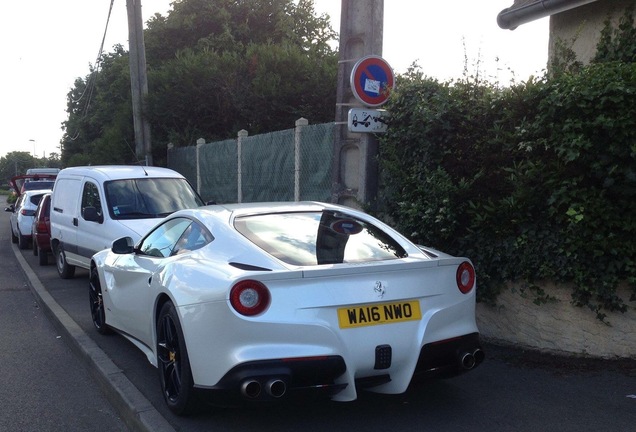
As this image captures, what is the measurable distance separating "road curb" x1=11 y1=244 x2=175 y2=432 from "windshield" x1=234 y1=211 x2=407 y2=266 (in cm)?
136

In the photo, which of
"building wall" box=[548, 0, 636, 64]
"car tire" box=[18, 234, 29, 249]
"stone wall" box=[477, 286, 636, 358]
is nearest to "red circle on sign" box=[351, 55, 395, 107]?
"building wall" box=[548, 0, 636, 64]

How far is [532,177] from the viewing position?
6.08m

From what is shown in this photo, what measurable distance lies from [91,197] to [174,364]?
6.53m

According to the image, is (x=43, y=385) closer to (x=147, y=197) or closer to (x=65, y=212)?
(x=147, y=197)

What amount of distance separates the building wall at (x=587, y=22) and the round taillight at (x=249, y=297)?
6283 mm

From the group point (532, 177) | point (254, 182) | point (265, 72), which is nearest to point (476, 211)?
point (532, 177)

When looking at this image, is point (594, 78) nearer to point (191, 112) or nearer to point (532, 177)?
point (532, 177)

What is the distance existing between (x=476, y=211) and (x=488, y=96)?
114cm

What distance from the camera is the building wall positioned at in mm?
9094

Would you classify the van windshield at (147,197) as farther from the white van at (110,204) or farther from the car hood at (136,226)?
the car hood at (136,226)

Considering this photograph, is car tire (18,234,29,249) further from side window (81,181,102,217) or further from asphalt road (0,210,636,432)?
asphalt road (0,210,636,432)

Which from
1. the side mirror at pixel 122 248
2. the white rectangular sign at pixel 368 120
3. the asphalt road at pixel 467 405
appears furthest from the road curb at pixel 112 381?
the white rectangular sign at pixel 368 120

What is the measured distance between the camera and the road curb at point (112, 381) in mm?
4605

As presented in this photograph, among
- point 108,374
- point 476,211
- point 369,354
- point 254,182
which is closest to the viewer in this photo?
point 369,354
